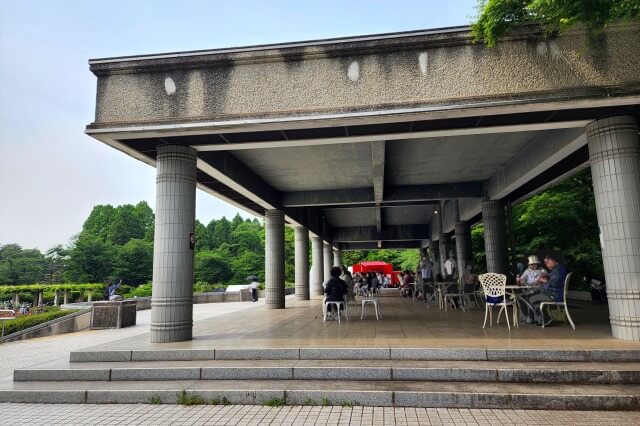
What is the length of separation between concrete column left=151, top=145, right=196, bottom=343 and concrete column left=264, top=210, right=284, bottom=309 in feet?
23.1

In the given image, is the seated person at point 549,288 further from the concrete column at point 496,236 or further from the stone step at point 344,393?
the concrete column at point 496,236

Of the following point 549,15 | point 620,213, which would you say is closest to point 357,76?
point 549,15

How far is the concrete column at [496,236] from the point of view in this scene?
12555 millimetres

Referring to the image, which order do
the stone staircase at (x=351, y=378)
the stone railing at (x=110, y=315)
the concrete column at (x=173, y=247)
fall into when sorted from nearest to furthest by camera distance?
the stone staircase at (x=351, y=378) < the concrete column at (x=173, y=247) < the stone railing at (x=110, y=315)

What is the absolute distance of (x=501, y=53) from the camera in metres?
6.19

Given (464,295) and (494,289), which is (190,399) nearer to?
(494,289)

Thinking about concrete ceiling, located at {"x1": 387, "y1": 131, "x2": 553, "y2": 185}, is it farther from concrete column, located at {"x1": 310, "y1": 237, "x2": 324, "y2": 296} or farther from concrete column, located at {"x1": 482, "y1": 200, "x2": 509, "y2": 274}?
concrete column, located at {"x1": 310, "y1": 237, "x2": 324, "y2": 296}

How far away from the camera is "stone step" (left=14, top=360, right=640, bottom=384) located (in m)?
4.55

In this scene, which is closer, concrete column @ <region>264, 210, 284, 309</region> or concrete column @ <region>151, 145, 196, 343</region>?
concrete column @ <region>151, 145, 196, 343</region>

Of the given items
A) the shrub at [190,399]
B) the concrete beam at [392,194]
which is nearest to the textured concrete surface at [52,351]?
the shrub at [190,399]

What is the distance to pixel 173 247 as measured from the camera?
23.0 feet

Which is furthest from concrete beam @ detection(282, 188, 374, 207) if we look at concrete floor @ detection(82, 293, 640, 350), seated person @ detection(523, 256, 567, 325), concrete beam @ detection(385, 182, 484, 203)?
seated person @ detection(523, 256, 567, 325)

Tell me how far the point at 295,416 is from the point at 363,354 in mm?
1547

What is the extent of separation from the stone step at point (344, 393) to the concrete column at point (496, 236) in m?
8.52
